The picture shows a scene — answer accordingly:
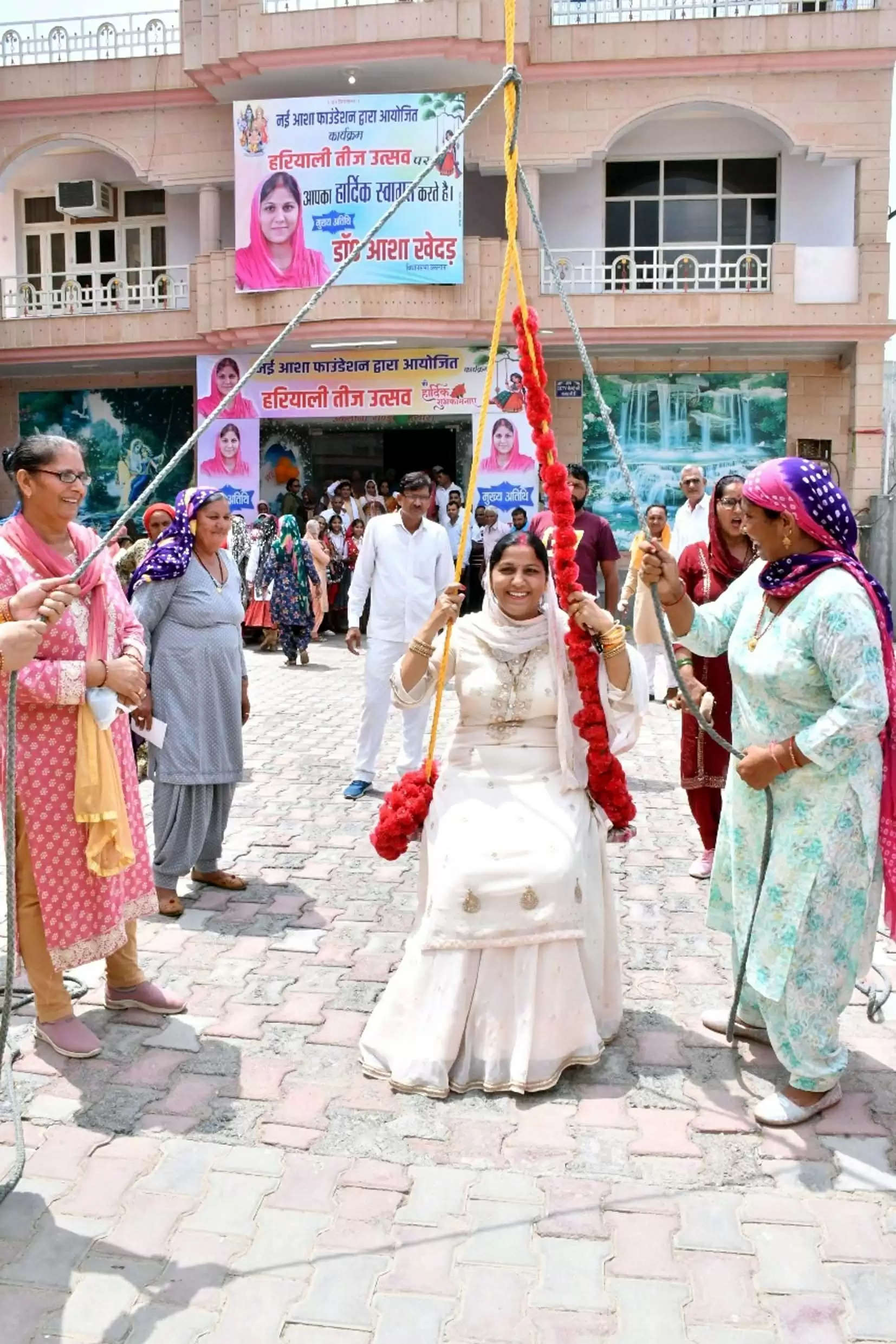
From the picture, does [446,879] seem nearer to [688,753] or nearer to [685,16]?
[688,753]

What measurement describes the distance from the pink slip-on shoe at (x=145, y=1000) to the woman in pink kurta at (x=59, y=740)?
26 cm

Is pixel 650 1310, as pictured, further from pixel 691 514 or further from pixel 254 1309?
pixel 691 514

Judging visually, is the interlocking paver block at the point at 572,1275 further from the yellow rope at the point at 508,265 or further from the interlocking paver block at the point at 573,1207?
the yellow rope at the point at 508,265

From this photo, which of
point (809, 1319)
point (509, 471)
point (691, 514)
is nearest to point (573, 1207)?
point (809, 1319)

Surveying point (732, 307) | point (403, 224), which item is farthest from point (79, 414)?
point (732, 307)

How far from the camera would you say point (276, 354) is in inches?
651

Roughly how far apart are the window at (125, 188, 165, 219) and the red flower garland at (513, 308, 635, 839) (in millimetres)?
17401

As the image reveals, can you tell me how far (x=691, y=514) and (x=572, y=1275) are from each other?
6733 millimetres

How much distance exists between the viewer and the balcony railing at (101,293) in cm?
1775

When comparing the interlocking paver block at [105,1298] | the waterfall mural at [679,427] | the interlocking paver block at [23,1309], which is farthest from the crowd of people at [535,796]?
the waterfall mural at [679,427]

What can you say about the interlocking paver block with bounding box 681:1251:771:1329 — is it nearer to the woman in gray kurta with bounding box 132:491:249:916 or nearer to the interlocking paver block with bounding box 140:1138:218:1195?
the interlocking paver block with bounding box 140:1138:218:1195

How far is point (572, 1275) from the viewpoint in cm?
253

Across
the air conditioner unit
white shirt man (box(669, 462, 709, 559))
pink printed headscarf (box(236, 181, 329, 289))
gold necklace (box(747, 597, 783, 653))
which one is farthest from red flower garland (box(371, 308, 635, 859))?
the air conditioner unit

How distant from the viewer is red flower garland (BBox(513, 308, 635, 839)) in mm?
3512
